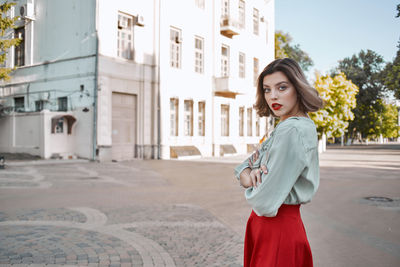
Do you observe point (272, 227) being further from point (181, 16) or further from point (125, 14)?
point (181, 16)

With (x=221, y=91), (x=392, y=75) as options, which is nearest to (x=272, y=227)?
(x=392, y=75)

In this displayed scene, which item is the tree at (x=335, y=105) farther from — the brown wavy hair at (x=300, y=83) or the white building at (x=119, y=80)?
the brown wavy hair at (x=300, y=83)

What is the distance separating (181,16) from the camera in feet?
77.7

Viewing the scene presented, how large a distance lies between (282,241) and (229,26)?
26.1 metres

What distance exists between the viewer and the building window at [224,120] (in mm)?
28286

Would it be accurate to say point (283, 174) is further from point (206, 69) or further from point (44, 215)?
point (206, 69)

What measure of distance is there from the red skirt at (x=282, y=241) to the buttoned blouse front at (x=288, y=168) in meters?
0.10

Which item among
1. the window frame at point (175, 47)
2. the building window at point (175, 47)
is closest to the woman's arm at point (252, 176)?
the window frame at point (175, 47)

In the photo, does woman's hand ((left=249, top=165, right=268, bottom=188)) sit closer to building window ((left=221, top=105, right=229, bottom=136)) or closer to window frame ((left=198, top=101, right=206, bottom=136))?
window frame ((left=198, top=101, right=206, bottom=136))

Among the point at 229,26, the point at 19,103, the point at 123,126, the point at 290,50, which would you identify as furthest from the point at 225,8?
the point at 290,50

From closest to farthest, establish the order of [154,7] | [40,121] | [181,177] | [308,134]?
[308,134], [181,177], [40,121], [154,7]

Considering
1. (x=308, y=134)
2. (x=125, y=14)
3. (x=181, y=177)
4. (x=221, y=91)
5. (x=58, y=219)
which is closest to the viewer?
(x=308, y=134)

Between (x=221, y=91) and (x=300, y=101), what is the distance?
978 inches

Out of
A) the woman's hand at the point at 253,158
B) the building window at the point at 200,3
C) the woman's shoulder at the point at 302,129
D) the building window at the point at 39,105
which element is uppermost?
the building window at the point at 200,3
